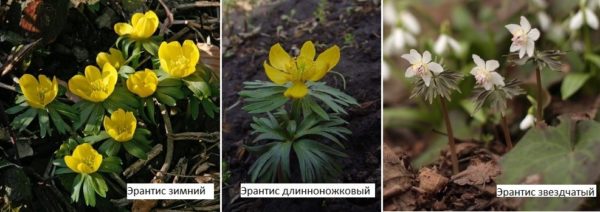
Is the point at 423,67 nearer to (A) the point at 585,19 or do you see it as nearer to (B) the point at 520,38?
(B) the point at 520,38

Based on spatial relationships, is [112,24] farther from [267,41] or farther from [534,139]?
[534,139]

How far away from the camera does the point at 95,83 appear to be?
17.1 feet

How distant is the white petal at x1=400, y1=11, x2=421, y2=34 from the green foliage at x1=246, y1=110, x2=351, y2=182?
1.54ft

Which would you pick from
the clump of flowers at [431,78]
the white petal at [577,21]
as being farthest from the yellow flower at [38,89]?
the white petal at [577,21]

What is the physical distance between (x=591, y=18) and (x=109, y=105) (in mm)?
1983

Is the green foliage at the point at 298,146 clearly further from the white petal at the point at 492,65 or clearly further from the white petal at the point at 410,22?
the white petal at the point at 492,65

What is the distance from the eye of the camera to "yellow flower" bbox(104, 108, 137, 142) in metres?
5.20

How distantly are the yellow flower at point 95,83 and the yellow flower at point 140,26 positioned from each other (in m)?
0.15

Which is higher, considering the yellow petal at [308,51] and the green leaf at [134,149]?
the yellow petal at [308,51]

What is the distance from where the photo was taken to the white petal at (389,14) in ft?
17.2

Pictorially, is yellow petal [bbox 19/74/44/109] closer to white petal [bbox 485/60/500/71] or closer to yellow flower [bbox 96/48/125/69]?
yellow flower [bbox 96/48/125/69]

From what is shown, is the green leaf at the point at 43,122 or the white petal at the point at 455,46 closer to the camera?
the green leaf at the point at 43,122

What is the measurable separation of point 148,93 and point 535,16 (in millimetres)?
1595

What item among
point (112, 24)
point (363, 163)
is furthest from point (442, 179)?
point (112, 24)
